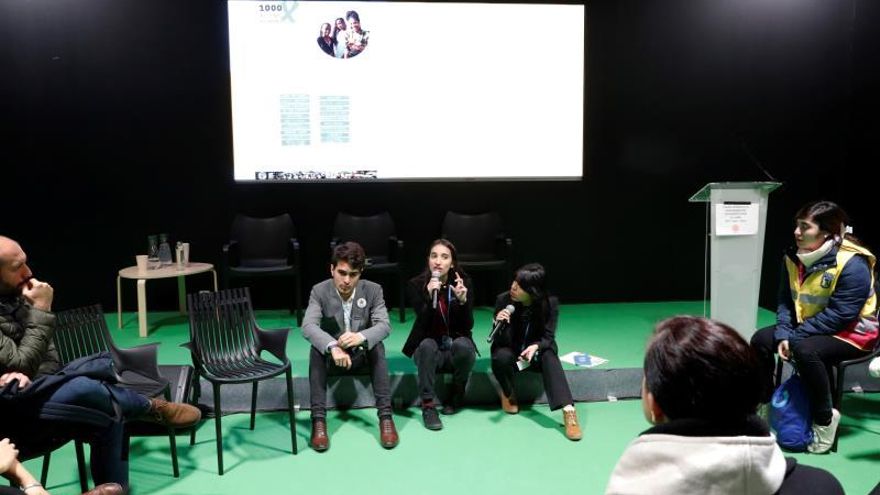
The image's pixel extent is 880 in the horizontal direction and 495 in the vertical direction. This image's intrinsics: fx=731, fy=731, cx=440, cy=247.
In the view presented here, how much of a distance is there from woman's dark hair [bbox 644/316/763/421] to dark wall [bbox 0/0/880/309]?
4.65m

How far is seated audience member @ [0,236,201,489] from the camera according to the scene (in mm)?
2459

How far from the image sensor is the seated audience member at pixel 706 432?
1.26 m

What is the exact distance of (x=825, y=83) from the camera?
239 inches

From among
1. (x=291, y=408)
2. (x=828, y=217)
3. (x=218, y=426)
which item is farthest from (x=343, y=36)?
(x=828, y=217)

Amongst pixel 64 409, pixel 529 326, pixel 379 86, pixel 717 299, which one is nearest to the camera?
pixel 64 409

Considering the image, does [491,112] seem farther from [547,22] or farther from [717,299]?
[717,299]

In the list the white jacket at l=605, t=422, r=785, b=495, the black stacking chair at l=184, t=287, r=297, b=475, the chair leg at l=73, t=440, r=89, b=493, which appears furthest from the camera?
the black stacking chair at l=184, t=287, r=297, b=475

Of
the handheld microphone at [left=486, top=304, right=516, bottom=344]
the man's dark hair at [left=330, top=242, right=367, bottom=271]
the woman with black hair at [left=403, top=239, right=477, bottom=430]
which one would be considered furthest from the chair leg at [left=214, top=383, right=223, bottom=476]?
the handheld microphone at [left=486, top=304, right=516, bottom=344]

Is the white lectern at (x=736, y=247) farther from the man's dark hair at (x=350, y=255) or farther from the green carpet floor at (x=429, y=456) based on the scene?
the man's dark hair at (x=350, y=255)

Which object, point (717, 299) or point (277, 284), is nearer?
point (717, 299)

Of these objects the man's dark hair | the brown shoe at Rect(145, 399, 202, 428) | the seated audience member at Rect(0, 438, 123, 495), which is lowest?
the brown shoe at Rect(145, 399, 202, 428)

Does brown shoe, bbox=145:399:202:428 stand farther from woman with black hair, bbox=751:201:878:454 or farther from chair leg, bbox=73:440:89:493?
woman with black hair, bbox=751:201:878:454

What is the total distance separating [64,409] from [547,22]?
4.49m

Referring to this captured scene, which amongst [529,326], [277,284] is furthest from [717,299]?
[277,284]
